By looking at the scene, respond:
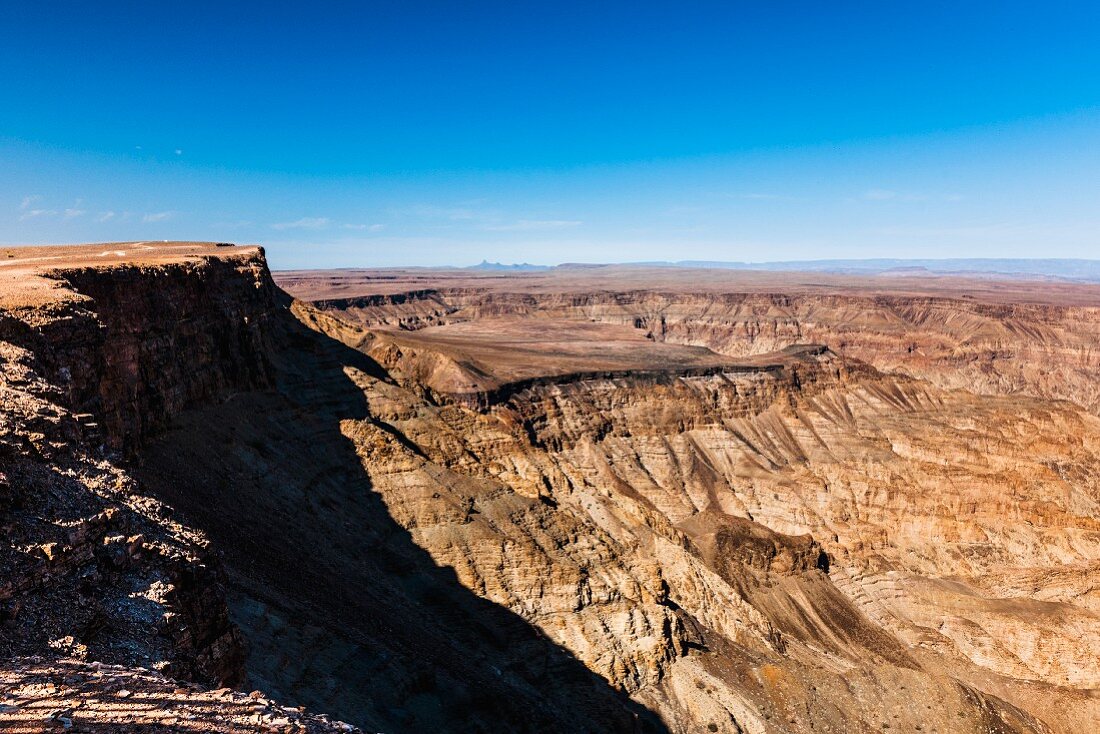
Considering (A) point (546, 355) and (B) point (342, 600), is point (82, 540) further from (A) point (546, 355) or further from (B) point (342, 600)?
(A) point (546, 355)

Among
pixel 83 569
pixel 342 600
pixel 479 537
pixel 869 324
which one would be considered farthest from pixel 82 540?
pixel 869 324

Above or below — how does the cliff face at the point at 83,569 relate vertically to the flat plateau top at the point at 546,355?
above

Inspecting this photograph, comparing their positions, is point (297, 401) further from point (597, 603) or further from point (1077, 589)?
point (1077, 589)

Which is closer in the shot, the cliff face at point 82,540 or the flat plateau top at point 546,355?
the cliff face at point 82,540

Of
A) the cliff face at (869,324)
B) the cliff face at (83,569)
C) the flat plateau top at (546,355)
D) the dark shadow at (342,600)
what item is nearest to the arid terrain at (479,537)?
the cliff face at (83,569)

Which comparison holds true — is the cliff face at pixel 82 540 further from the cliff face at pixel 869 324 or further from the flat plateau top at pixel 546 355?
the cliff face at pixel 869 324

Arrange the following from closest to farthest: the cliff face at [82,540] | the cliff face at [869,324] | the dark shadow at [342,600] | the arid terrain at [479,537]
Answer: the cliff face at [82,540] < the arid terrain at [479,537] < the dark shadow at [342,600] < the cliff face at [869,324]

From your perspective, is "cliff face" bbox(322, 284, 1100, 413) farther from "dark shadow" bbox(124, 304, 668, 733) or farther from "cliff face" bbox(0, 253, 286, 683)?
"cliff face" bbox(0, 253, 286, 683)
